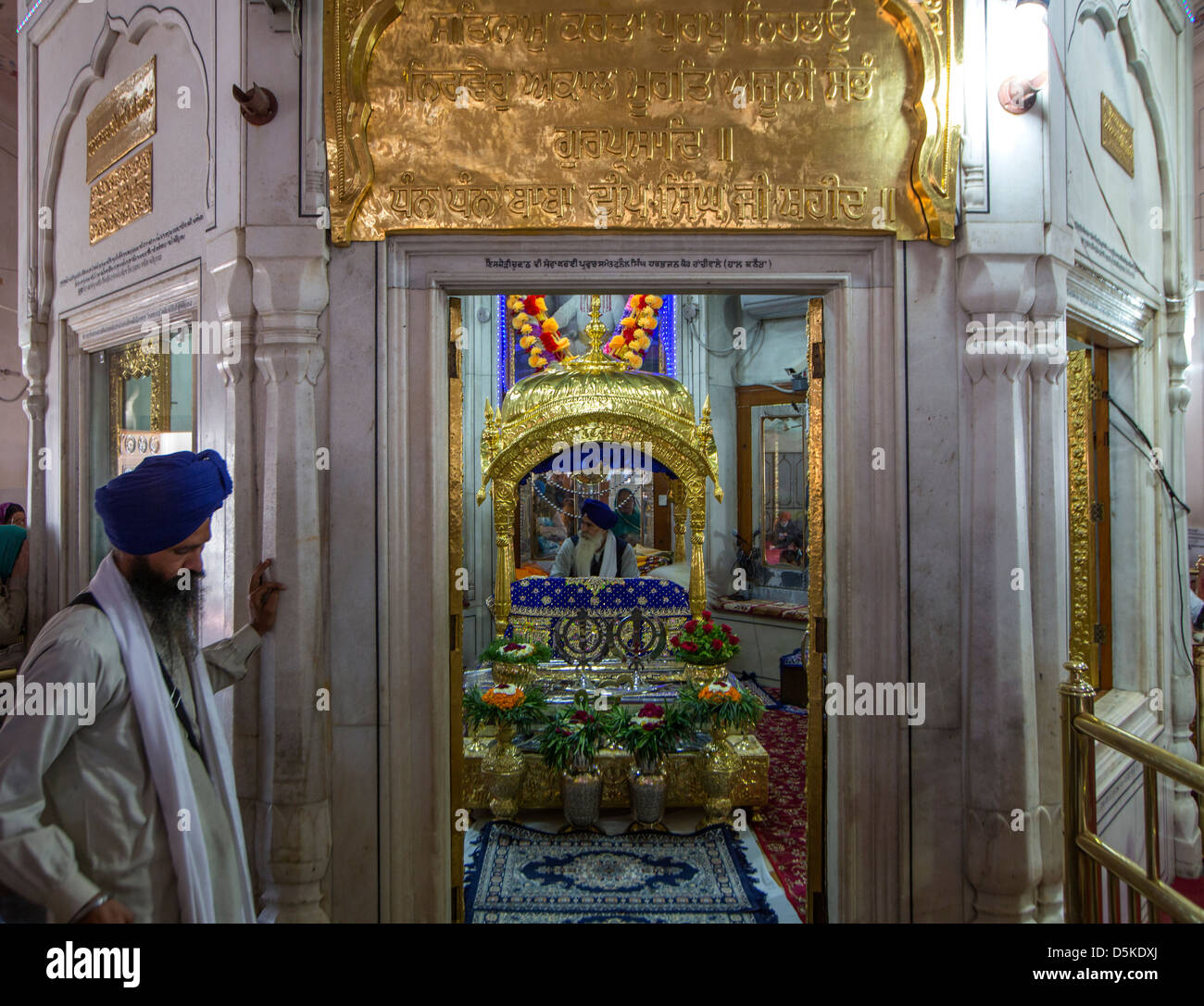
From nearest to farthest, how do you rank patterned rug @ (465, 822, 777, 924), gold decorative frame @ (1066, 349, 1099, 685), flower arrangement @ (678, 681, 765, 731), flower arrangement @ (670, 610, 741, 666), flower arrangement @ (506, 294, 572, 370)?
patterned rug @ (465, 822, 777, 924) → gold decorative frame @ (1066, 349, 1099, 685) → flower arrangement @ (678, 681, 765, 731) → flower arrangement @ (670, 610, 741, 666) → flower arrangement @ (506, 294, 572, 370)

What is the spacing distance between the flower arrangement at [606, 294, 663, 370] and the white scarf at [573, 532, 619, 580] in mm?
2238

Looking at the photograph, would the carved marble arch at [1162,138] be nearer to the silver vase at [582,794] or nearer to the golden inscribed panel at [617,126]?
the golden inscribed panel at [617,126]

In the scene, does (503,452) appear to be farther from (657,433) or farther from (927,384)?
(927,384)

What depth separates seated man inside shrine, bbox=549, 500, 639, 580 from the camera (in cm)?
629

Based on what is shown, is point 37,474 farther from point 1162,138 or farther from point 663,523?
point 1162,138

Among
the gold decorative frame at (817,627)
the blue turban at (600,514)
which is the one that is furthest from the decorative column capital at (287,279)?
the blue turban at (600,514)

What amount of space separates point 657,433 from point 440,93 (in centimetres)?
390

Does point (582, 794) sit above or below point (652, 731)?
below

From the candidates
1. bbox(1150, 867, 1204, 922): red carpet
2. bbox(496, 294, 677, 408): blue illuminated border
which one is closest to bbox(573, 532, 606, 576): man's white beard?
bbox(496, 294, 677, 408): blue illuminated border

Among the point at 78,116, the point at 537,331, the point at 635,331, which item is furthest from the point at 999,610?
the point at 537,331

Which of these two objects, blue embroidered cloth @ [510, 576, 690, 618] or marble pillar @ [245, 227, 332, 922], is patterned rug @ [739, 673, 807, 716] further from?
marble pillar @ [245, 227, 332, 922]

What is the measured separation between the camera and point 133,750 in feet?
5.31

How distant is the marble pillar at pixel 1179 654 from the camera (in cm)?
378

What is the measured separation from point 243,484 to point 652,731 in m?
2.73
